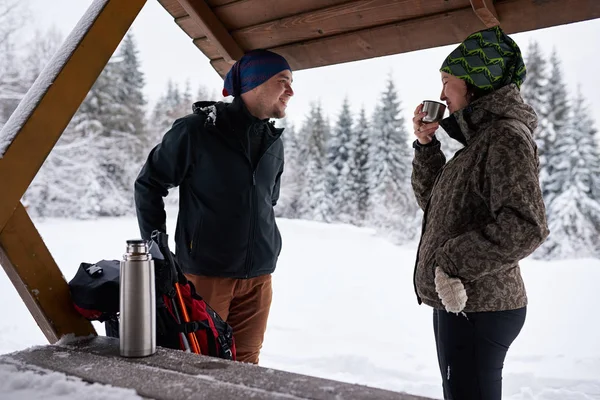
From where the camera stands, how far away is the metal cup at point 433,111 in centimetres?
225

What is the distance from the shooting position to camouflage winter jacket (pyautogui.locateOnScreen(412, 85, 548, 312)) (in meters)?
1.70

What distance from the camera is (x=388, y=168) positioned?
2305cm

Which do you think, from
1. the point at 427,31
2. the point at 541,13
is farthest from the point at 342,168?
the point at 541,13

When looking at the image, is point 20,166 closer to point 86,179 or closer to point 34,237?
point 34,237

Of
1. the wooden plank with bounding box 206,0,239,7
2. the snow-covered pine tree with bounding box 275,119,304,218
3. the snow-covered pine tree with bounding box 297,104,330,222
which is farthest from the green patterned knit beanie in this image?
the snow-covered pine tree with bounding box 275,119,304,218

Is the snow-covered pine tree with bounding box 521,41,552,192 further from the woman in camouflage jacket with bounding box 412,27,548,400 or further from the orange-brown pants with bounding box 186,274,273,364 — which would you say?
the woman in camouflage jacket with bounding box 412,27,548,400

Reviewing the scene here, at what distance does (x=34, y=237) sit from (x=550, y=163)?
20.0 metres

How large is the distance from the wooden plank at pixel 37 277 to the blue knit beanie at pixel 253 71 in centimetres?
135

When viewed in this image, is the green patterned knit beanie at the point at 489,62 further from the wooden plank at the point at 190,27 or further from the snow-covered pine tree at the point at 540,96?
the snow-covered pine tree at the point at 540,96

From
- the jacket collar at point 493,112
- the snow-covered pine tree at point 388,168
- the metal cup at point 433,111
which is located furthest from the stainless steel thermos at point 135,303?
the snow-covered pine tree at point 388,168

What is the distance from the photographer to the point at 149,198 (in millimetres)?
2512

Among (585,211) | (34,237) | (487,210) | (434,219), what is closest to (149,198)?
(34,237)

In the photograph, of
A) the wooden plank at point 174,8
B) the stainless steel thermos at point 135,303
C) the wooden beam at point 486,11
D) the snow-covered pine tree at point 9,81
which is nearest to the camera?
the stainless steel thermos at point 135,303

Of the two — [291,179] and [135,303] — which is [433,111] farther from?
[291,179]
